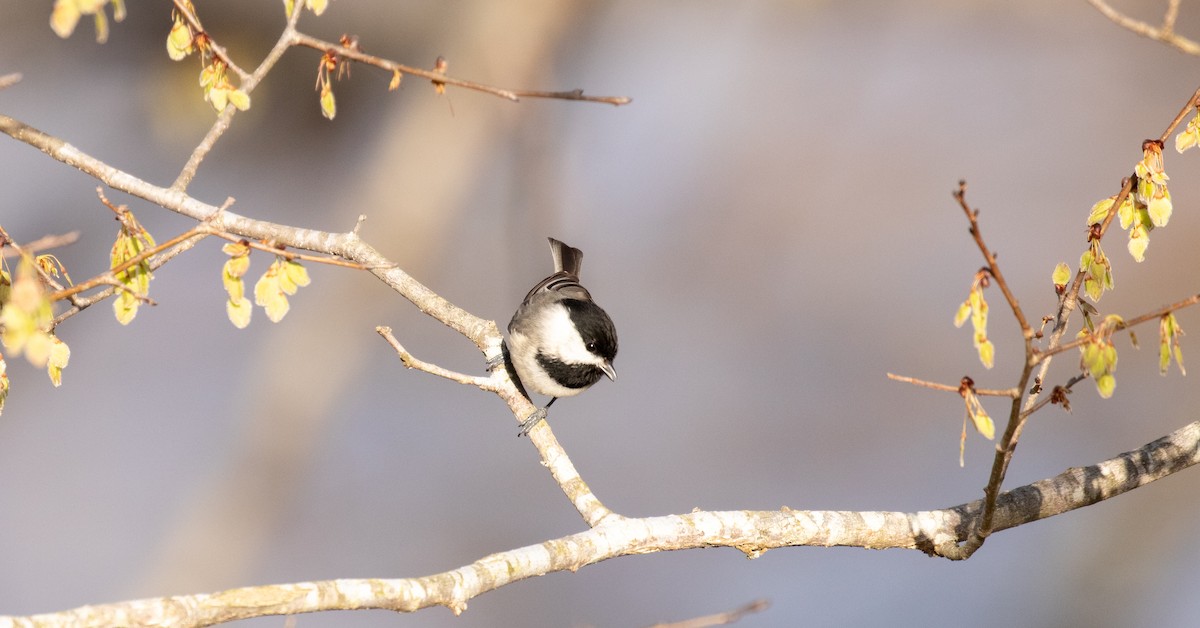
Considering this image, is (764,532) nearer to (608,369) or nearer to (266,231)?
(608,369)

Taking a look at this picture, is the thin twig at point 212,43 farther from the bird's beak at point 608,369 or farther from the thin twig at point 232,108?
the bird's beak at point 608,369

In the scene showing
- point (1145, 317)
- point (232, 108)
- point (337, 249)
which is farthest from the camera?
point (337, 249)

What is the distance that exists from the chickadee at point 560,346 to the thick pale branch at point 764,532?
2.99 ft

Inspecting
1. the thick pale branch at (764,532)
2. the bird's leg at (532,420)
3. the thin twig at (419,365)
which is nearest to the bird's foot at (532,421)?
the bird's leg at (532,420)

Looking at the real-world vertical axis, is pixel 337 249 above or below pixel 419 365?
above

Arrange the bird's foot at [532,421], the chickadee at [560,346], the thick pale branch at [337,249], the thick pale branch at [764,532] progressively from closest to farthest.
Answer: the thick pale branch at [764,532], the thick pale branch at [337,249], the bird's foot at [532,421], the chickadee at [560,346]

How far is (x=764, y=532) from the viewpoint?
6.26 ft

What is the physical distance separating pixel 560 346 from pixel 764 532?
104 centimetres

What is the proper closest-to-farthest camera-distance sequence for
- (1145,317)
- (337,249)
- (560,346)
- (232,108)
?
(1145,317) → (232,108) → (337,249) → (560,346)

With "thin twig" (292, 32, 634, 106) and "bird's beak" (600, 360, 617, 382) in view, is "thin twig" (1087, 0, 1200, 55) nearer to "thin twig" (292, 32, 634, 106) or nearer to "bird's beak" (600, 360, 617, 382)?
"thin twig" (292, 32, 634, 106)

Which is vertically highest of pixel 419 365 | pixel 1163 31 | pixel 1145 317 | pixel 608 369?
pixel 608 369

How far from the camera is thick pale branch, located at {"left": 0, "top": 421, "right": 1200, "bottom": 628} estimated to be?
4.72ft

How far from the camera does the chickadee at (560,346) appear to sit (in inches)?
107

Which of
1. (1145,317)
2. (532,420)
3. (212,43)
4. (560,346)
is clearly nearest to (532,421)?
(532,420)
